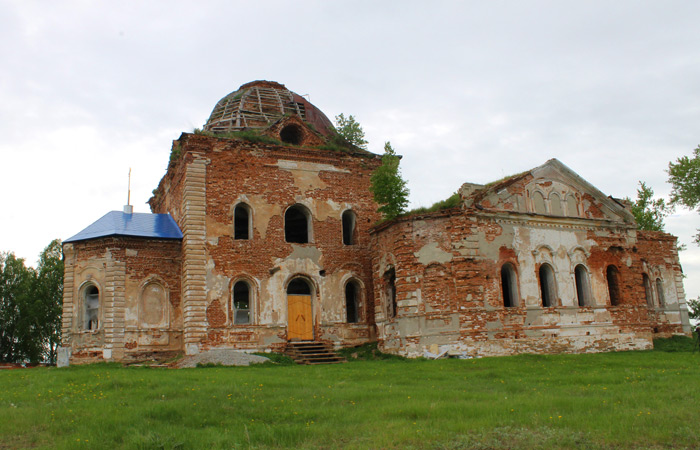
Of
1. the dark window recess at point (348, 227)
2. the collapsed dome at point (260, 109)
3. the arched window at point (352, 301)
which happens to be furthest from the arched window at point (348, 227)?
the collapsed dome at point (260, 109)

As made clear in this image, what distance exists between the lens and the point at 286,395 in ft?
39.3

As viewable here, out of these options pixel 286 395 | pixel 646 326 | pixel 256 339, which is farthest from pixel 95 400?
pixel 646 326

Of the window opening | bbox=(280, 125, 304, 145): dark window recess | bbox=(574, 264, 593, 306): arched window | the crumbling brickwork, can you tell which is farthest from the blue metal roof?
bbox=(574, 264, 593, 306): arched window

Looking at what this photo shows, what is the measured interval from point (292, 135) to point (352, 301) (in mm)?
7986

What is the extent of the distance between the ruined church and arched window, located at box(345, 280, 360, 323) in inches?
2.8

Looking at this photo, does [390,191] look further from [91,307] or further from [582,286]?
[91,307]

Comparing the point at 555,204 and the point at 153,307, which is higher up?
the point at 555,204

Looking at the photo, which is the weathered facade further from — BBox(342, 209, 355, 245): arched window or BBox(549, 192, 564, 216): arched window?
BBox(342, 209, 355, 245): arched window

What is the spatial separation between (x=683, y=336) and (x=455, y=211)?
49.0 ft

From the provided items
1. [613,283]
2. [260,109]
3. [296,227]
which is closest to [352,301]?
[296,227]

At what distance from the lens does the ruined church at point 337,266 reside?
2120 centimetres

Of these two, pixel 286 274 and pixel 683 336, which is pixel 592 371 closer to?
pixel 286 274

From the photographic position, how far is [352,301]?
25406 millimetres

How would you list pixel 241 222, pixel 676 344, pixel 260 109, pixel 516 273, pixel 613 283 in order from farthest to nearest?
1. pixel 260 109
2. pixel 241 222
3. pixel 676 344
4. pixel 613 283
5. pixel 516 273
